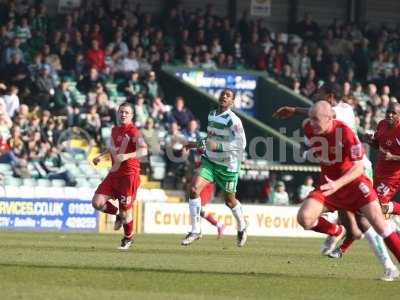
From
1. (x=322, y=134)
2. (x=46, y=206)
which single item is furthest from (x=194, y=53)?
(x=322, y=134)

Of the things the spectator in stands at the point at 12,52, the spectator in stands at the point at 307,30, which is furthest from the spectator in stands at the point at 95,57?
the spectator in stands at the point at 307,30

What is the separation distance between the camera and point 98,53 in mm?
33312

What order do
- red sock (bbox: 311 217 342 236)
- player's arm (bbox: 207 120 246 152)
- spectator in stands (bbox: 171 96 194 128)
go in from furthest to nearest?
1. spectator in stands (bbox: 171 96 194 128)
2. player's arm (bbox: 207 120 246 152)
3. red sock (bbox: 311 217 342 236)

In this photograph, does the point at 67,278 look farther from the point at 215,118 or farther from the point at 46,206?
the point at 46,206

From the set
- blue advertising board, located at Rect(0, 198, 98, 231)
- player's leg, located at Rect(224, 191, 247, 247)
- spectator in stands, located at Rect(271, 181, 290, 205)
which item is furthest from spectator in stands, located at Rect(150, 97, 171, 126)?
player's leg, located at Rect(224, 191, 247, 247)

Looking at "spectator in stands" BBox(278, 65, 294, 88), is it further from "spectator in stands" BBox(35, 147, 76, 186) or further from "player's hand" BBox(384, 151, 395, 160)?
"player's hand" BBox(384, 151, 395, 160)

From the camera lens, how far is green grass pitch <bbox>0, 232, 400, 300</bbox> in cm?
1202

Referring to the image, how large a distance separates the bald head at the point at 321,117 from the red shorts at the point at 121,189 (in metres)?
6.22

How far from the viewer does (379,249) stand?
45.4ft

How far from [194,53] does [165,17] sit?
2.36 meters

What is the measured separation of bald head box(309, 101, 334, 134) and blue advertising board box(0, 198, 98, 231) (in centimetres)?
1519

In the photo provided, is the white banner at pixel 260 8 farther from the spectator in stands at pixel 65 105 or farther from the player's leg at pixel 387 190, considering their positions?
the player's leg at pixel 387 190

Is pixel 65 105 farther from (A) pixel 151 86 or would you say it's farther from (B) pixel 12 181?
(A) pixel 151 86

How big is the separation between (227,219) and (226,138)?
10.4m
